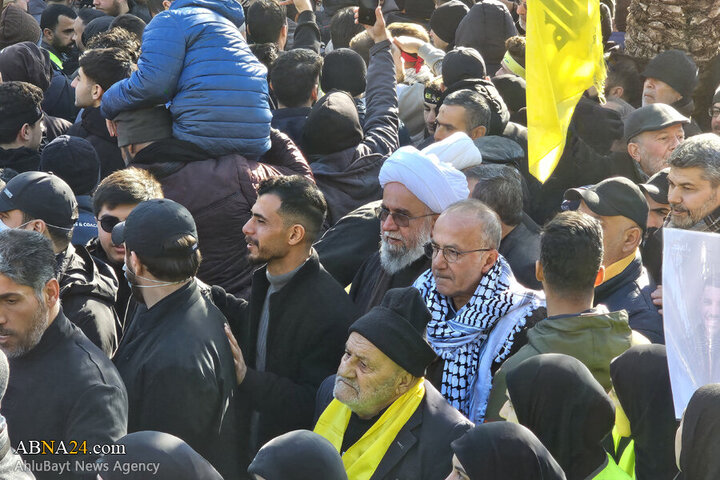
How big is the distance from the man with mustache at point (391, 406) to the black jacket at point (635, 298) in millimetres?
1176

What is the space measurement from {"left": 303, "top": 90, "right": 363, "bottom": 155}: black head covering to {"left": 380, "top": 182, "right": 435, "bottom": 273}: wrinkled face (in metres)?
1.09

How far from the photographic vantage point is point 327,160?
621cm

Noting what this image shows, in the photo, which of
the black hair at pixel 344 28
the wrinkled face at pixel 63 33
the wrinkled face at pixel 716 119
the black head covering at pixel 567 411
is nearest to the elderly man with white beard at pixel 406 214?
the black head covering at pixel 567 411

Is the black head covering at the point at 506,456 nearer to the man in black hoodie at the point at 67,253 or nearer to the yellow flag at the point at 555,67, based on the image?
the yellow flag at the point at 555,67

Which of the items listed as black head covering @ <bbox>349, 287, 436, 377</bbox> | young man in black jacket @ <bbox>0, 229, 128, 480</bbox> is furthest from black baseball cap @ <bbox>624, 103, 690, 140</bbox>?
young man in black jacket @ <bbox>0, 229, 128, 480</bbox>

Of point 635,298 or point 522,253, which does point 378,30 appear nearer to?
point 522,253

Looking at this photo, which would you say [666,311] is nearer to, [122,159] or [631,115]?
[631,115]

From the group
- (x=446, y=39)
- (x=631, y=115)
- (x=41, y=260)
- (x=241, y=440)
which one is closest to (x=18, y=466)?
(x=41, y=260)

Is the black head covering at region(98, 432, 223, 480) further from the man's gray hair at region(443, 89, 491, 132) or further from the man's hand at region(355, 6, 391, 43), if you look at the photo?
the man's hand at region(355, 6, 391, 43)

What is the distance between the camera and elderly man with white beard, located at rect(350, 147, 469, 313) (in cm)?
493

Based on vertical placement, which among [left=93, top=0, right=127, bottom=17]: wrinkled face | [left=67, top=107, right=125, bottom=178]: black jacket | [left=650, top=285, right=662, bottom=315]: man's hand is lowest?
[left=93, top=0, right=127, bottom=17]: wrinkled face

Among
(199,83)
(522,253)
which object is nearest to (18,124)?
(199,83)

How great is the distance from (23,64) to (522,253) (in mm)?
4153

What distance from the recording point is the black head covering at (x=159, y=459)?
3002 mm
